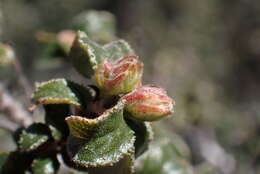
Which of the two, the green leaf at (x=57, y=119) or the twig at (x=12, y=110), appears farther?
the twig at (x=12, y=110)

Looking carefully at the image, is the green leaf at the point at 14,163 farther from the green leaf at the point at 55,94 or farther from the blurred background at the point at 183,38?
the blurred background at the point at 183,38

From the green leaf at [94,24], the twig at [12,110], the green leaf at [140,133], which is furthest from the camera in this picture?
the green leaf at [94,24]

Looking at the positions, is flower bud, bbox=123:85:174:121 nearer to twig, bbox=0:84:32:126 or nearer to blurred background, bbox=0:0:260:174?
twig, bbox=0:84:32:126

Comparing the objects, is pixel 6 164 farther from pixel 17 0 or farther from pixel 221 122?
pixel 17 0

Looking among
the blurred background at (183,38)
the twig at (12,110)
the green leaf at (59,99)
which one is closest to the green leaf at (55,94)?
the green leaf at (59,99)

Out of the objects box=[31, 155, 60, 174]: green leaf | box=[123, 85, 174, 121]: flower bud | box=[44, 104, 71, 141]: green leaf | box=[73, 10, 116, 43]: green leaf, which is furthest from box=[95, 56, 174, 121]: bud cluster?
box=[73, 10, 116, 43]: green leaf

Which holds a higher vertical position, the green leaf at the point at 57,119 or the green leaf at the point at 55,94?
the green leaf at the point at 55,94

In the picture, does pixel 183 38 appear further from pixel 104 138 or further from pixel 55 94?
pixel 104 138
